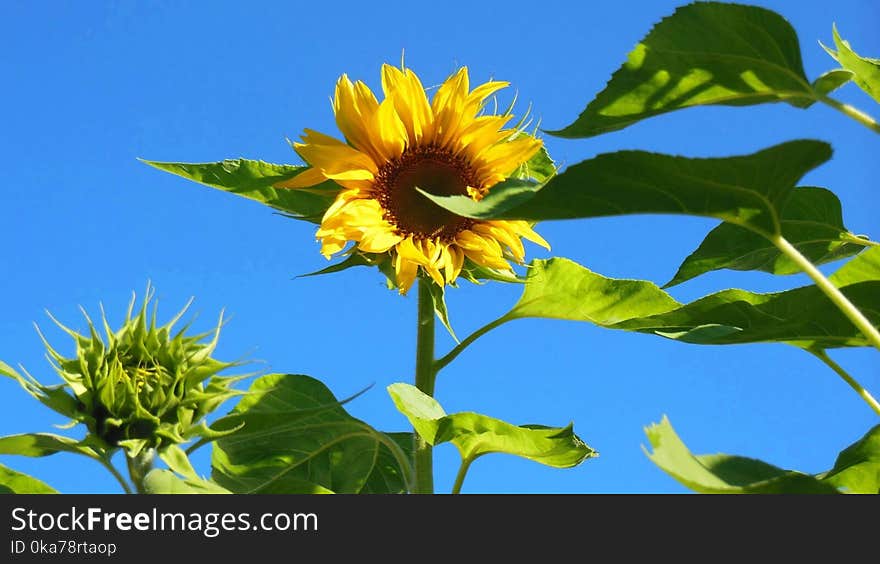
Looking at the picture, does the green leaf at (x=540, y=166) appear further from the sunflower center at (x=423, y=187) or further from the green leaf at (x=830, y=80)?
the green leaf at (x=830, y=80)

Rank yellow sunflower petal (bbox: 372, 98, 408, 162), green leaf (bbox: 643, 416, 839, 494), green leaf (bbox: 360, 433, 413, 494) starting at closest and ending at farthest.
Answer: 1. green leaf (bbox: 643, 416, 839, 494)
2. yellow sunflower petal (bbox: 372, 98, 408, 162)
3. green leaf (bbox: 360, 433, 413, 494)

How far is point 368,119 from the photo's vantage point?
2.03m

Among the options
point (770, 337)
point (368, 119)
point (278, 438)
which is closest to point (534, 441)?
point (770, 337)

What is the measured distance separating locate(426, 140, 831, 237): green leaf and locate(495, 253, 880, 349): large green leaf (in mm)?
297

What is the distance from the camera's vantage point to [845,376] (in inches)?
66.4

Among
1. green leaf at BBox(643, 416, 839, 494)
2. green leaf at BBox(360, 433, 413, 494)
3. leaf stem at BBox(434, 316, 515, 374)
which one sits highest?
leaf stem at BBox(434, 316, 515, 374)

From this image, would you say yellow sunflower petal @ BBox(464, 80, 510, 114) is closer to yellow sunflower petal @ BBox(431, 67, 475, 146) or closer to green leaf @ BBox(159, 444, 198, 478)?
yellow sunflower petal @ BBox(431, 67, 475, 146)

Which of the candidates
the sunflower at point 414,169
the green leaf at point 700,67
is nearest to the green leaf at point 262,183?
the sunflower at point 414,169

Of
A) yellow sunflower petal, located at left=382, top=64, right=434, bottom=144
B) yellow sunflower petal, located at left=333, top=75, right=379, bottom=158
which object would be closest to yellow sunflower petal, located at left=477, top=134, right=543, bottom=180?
yellow sunflower petal, located at left=382, top=64, right=434, bottom=144

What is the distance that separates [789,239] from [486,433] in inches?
25.8

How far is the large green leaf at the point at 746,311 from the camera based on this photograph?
150 centimetres

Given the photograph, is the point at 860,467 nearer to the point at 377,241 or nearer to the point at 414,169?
the point at 377,241

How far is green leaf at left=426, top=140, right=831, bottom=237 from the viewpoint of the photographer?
1164mm

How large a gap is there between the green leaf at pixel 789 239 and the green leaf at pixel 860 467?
39 cm
